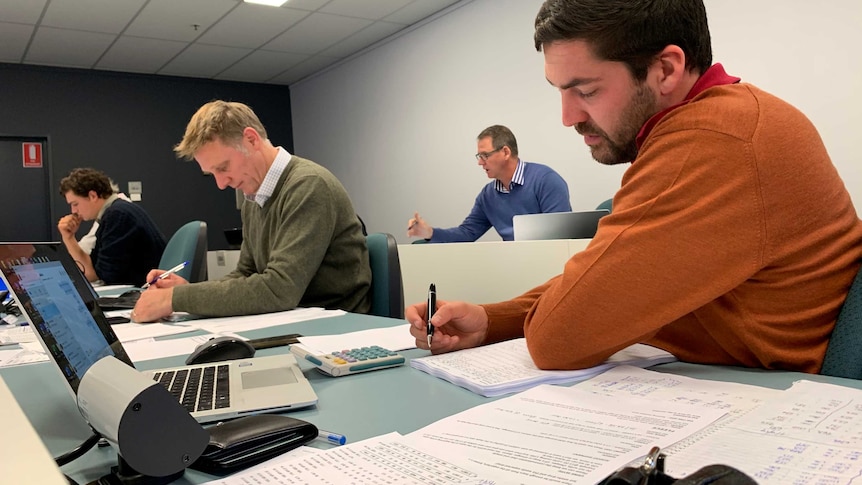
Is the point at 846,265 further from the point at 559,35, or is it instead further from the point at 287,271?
the point at 287,271

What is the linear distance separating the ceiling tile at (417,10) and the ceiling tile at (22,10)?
8.04 feet

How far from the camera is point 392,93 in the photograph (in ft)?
18.3

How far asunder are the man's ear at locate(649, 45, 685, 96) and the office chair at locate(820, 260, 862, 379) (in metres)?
0.35

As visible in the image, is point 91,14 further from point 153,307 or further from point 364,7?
point 153,307

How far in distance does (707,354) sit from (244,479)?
66cm

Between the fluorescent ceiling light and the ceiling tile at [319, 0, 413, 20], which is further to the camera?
the ceiling tile at [319, 0, 413, 20]

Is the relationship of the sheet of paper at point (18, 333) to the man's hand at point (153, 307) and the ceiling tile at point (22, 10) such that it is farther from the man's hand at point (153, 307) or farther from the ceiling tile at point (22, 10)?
the ceiling tile at point (22, 10)

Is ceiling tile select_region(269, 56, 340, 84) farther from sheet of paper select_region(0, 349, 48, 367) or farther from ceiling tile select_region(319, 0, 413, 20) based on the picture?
sheet of paper select_region(0, 349, 48, 367)

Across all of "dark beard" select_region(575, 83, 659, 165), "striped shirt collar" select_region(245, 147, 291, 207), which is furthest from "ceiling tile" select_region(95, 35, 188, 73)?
"dark beard" select_region(575, 83, 659, 165)

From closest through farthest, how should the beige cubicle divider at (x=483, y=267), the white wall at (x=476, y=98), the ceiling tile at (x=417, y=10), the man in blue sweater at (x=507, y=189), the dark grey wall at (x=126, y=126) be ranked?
the beige cubicle divider at (x=483, y=267)
the white wall at (x=476, y=98)
the man in blue sweater at (x=507, y=189)
the ceiling tile at (x=417, y=10)
the dark grey wall at (x=126, y=126)

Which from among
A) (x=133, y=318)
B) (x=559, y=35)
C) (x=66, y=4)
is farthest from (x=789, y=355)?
(x=66, y=4)

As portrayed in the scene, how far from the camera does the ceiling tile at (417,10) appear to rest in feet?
15.3

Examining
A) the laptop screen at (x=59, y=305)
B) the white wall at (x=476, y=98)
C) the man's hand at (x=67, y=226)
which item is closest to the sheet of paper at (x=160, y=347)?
the laptop screen at (x=59, y=305)

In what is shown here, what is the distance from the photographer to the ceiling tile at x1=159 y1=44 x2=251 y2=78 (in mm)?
5496
